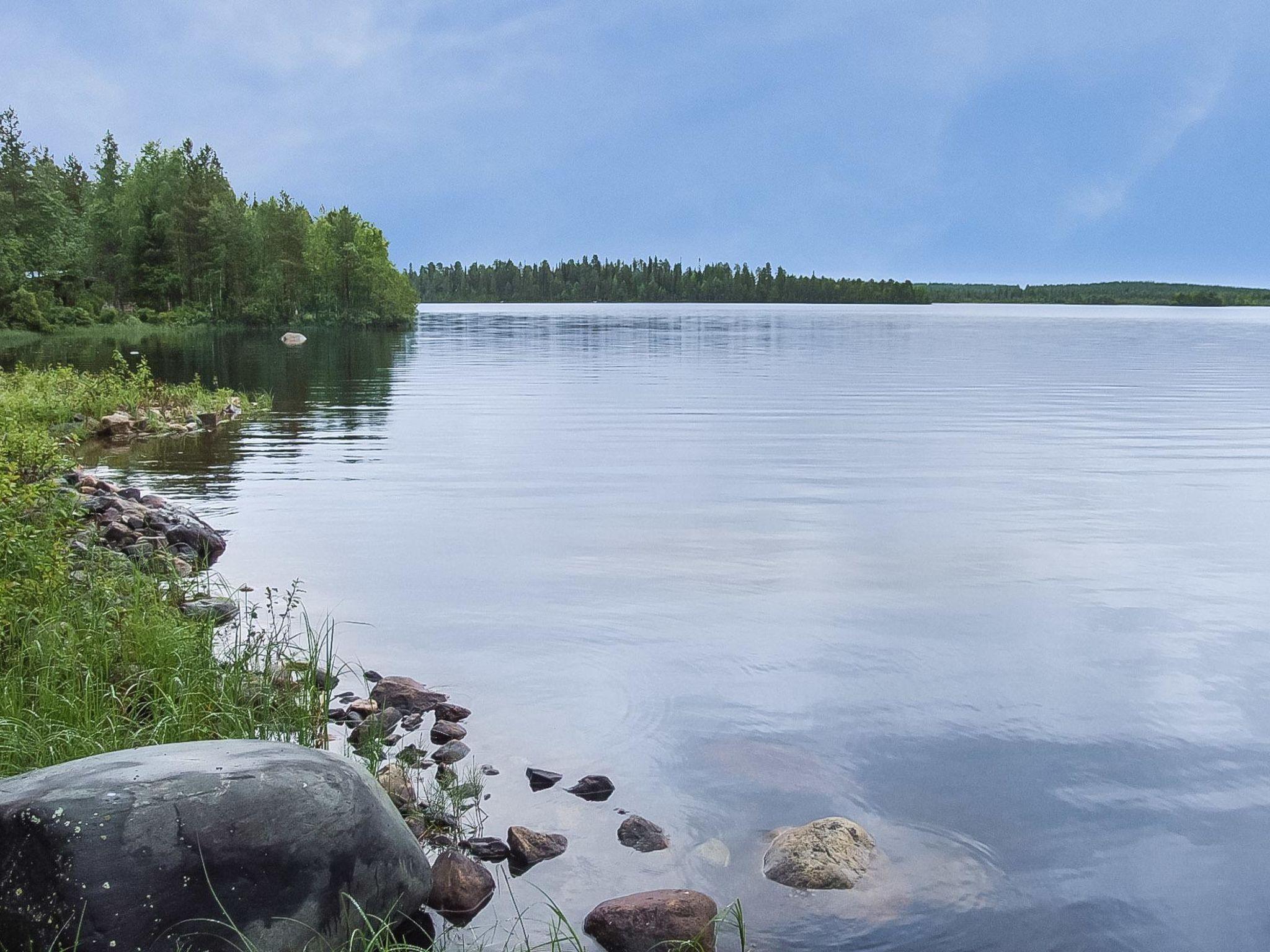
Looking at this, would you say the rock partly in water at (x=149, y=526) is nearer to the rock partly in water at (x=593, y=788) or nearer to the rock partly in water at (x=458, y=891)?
the rock partly in water at (x=593, y=788)

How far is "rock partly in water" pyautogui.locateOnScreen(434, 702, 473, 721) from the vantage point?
9.40 meters

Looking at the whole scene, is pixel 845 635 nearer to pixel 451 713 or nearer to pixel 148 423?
pixel 451 713

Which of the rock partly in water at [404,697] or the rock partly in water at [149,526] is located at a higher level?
the rock partly in water at [149,526]

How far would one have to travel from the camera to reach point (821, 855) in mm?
7023

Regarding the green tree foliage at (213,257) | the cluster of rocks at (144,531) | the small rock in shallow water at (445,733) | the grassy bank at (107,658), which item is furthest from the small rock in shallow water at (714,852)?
the green tree foliage at (213,257)

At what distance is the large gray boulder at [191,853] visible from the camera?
5.12 m

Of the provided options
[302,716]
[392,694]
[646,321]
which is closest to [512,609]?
[392,694]

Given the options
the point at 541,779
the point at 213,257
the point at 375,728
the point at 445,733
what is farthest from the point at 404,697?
the point at 213,257

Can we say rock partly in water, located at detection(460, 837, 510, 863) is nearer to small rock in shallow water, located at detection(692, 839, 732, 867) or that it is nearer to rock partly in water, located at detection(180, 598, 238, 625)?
small rock in shallow water, located at detection(692, 839, 732, 867)

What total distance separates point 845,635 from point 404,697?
16.6ft

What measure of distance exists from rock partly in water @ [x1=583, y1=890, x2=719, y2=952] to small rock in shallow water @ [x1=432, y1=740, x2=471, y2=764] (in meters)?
2.40

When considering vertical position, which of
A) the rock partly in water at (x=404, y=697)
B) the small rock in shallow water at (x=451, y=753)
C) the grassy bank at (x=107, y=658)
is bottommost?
the small rock in shallow water at (x=451, y=753)

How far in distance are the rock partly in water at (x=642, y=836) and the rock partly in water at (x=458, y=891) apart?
1.07 meters

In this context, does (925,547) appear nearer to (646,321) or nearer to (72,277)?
(72,277)
